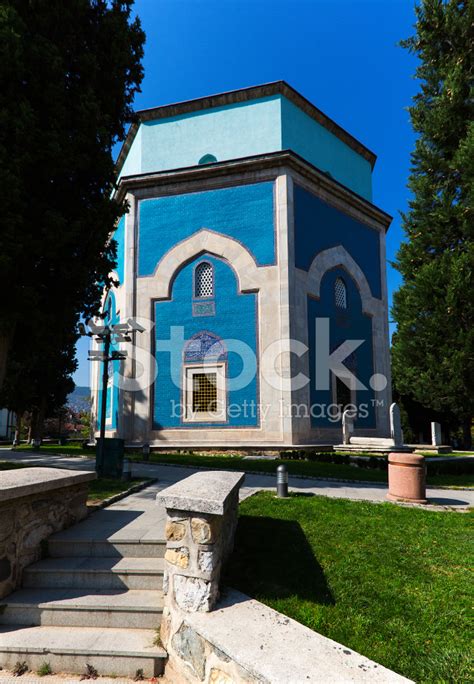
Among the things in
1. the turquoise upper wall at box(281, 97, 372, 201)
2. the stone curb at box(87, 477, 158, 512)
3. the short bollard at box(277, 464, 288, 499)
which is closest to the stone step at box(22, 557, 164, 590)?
the stone curb at box(87, 477, 158, 512)

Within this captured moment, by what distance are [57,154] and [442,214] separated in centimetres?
1174

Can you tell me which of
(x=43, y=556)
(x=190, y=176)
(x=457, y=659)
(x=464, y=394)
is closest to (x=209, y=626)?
(x=457, y=659)

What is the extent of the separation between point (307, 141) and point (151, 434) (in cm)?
1591

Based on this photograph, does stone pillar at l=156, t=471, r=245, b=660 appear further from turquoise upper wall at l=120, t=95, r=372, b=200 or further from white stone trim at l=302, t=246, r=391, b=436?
turquoise upper wall at l=120, t=95, r=372, b=200

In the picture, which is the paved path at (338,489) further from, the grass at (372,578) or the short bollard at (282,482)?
the grass at (372,578)

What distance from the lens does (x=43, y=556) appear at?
4906 mm

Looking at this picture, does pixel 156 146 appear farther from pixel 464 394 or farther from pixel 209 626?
pixel 209 626

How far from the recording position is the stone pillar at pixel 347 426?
19492 mm

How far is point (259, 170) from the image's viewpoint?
19.5m

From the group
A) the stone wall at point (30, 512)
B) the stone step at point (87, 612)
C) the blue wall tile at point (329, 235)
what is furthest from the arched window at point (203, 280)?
the stone step at point (87, 612)

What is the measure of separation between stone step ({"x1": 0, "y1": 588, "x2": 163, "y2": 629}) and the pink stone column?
5.88 metres

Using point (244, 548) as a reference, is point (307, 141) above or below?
above

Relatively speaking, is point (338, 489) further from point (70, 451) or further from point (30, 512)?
point (70, 451)

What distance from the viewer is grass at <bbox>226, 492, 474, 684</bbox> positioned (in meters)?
3.33
